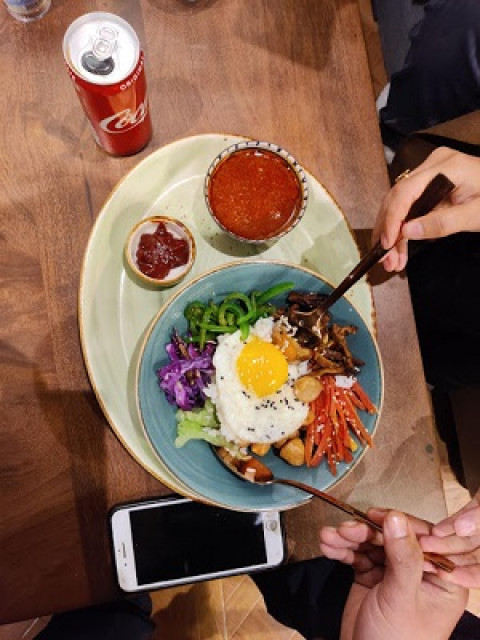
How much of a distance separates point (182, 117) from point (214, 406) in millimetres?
949

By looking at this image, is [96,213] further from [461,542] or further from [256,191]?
[461,542]

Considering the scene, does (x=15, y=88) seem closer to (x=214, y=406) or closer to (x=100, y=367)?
(x=100, y=367)

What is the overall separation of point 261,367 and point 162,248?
0.47m

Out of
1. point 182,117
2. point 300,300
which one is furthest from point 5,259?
point 300,300

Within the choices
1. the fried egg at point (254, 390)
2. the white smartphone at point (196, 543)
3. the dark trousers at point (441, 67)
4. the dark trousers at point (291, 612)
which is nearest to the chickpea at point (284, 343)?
the fried egg at point (254, 390)

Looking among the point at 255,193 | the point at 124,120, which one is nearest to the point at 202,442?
the point at 255,193

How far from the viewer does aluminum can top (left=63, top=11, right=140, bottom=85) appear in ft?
4.81

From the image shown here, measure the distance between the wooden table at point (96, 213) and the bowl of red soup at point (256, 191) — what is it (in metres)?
0.21

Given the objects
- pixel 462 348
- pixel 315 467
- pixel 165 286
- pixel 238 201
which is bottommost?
pixel 462 348

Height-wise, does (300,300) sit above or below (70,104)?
below

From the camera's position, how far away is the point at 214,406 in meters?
1.81

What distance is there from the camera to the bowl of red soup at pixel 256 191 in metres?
1.77

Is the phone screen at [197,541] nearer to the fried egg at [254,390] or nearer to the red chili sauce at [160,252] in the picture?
the fried egg at [254,390]

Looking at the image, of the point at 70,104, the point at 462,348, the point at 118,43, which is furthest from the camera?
the point at 462,348
